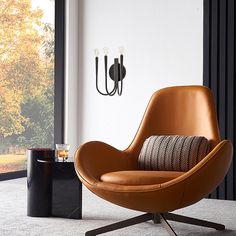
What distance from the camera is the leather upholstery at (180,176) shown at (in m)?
2.60

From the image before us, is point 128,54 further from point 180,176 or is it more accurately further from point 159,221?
point 180,176

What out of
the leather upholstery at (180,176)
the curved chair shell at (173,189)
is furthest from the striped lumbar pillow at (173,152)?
the curved chair shell at (173,189)

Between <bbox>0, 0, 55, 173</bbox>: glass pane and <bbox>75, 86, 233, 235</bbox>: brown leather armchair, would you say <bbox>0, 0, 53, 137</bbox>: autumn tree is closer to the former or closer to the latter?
<bbox>0, 0, 55, 173</bbox>: glass pane

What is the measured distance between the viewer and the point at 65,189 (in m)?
3.48

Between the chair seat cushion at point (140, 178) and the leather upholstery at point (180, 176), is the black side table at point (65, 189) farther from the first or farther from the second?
the chair seat cushion at point (140, 178)

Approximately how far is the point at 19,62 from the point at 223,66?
235 centimetres

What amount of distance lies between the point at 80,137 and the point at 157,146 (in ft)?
7.89

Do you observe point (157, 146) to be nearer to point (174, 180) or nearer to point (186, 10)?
point (174, 180)

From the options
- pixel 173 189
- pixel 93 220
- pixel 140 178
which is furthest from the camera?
pixel 93 220

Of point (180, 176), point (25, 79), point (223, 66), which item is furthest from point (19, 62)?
point (180, 176)

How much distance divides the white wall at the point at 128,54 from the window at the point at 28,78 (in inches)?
7.1

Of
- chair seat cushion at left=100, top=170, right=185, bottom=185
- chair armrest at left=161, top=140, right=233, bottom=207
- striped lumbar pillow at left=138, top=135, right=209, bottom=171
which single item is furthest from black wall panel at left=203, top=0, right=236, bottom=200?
Result: chair seat cushion at left=100, top=170, right=185, bottom=185

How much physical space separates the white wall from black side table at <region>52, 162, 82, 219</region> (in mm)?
1787

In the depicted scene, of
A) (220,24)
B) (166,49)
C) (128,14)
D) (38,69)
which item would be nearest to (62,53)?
(38,69)
